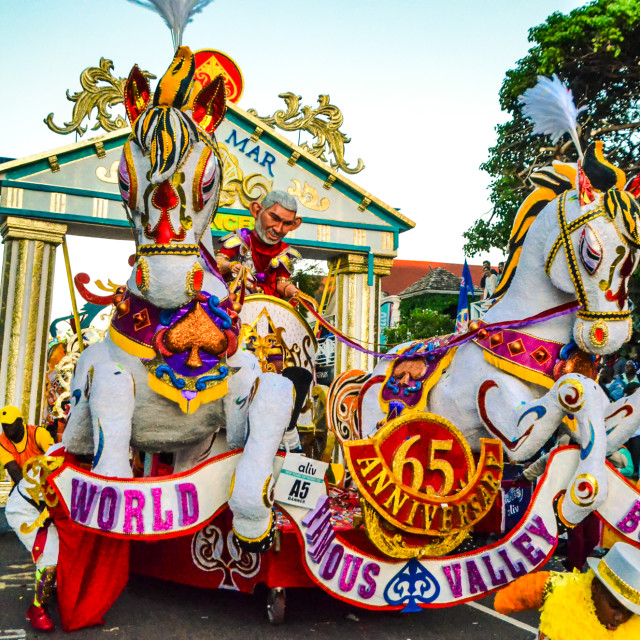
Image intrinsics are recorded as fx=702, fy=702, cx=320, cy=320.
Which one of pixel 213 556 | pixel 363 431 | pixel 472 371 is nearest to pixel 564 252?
pixel 472 371

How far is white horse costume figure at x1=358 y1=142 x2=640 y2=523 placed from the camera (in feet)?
11.1

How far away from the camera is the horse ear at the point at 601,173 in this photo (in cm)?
385

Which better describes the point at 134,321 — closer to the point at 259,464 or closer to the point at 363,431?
the point at 259,464


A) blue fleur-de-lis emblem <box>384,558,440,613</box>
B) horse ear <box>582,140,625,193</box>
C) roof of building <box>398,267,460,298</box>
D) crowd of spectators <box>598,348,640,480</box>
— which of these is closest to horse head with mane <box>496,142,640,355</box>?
horse ear <box>582,140,625,193</box>

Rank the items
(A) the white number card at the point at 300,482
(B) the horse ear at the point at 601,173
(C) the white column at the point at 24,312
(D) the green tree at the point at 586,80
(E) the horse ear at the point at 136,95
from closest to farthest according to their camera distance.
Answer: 1. (A) the white number card at the point at 300,482
2. (E) the horse ear at the point at 136,95
3. (B) the horse ear at the point at 601,173
4. (C) the white column at the point at 24,312
5. (D) the green tree at the point at 586,80

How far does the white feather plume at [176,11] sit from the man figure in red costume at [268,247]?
1.51m

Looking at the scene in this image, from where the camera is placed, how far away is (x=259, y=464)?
2.98 m

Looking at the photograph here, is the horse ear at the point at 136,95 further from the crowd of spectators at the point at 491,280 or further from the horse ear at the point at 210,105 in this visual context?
the crowd of spectators at the point at 491,280

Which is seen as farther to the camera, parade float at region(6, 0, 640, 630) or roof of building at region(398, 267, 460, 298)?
roof of building at region(398, 267, 460, 298)

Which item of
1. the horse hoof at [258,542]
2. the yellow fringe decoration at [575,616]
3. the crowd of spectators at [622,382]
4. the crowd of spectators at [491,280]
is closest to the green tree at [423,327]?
the crowd of spectators at [491,280]

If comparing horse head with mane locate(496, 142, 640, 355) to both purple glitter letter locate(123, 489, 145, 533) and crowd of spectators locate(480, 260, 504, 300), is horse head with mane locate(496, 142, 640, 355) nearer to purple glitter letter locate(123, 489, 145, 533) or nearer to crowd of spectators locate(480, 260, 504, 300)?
crowd of spectators locate(480, 260, 504, 300)

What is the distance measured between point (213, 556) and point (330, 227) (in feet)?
20.6

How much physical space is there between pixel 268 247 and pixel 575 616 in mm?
3503

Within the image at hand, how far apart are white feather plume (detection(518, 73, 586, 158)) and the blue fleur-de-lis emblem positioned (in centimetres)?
263
